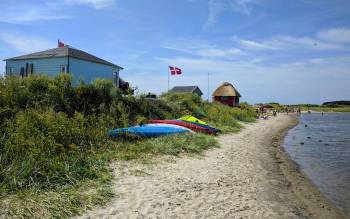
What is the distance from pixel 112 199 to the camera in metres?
6.42

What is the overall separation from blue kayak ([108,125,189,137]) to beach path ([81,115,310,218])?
2.78m

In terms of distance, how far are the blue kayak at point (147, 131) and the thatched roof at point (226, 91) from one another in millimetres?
37743

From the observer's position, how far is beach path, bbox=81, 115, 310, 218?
605cm

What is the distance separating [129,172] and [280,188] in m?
4.07

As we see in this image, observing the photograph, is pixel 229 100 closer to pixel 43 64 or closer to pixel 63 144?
pixel 43 64

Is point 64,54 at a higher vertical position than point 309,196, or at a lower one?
higher

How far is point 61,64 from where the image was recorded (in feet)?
70.3

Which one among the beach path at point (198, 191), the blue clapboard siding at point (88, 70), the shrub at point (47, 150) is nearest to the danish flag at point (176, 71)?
the blue clapboard siding at point (88, 70)

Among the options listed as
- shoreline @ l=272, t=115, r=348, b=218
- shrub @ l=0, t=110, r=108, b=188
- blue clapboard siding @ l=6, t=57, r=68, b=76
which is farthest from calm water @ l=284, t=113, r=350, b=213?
blue clapboard siding @ l=6, t=57, r=68, b=76

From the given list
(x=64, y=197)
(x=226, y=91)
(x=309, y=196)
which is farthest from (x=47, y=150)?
(x=226, y=91)

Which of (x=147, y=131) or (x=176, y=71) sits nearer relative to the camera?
(x=147, y=131)

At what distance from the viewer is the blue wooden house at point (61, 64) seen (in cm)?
2144

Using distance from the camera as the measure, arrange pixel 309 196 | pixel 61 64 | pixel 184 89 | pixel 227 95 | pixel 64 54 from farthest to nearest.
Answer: pixel 227 95, pixel 184 89, pixel 61 64, pixel 64 54, pixel 309 196

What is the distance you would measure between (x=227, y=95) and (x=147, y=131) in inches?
1557
